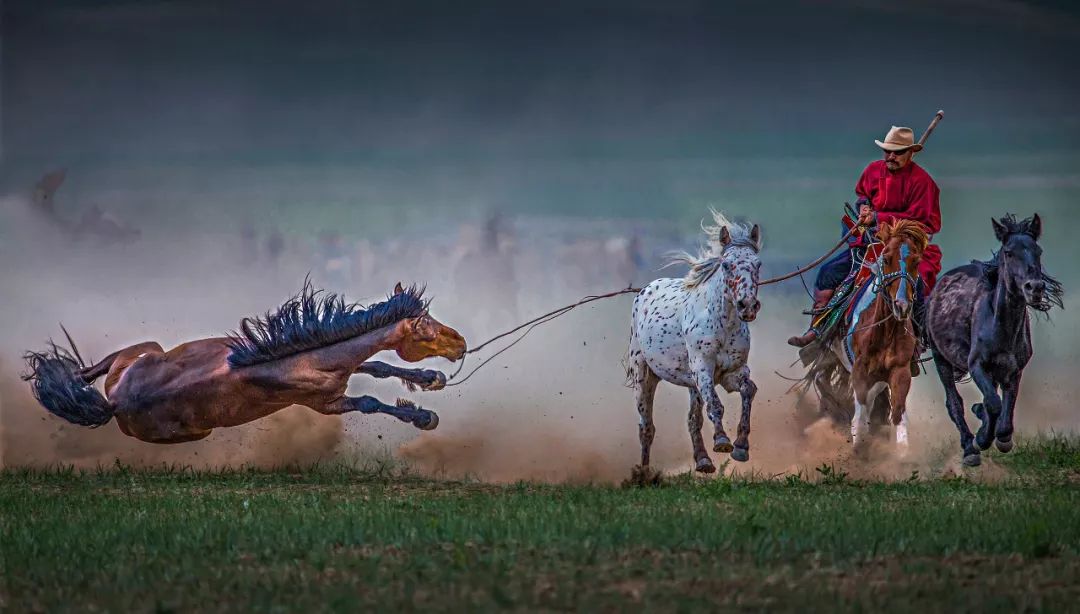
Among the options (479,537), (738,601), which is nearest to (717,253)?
(479,537)

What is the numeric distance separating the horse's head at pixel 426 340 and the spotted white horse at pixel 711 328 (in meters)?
1.92

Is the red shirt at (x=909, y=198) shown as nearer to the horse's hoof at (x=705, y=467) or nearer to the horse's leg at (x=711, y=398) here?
the horse's leg at (x=711, y=398)

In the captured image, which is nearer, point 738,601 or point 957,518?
point 738,601

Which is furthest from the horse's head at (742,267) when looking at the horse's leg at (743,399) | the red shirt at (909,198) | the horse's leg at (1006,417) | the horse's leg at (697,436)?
the horse's leg at (1006,417)

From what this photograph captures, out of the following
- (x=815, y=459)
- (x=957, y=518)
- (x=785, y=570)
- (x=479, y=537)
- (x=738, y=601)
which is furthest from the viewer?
(x=815, y=459)

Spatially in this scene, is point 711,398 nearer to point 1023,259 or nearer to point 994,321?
point 994,321

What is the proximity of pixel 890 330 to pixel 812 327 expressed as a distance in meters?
1.02

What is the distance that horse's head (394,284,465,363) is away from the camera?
1392 cm

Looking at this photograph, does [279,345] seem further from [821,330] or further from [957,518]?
[957,518]

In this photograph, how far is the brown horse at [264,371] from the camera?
1373cm

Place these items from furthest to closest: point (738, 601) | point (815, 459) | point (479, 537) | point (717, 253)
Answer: point (815, 459) → point (717, 253) → point (479, 537) → point (738, 601)

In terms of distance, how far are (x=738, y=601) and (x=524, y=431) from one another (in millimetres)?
7788

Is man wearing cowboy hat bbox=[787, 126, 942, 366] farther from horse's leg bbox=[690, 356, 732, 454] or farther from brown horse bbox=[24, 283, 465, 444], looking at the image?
brown horse bbox=[24, 283, 465, 444]

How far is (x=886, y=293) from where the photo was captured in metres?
12.8
